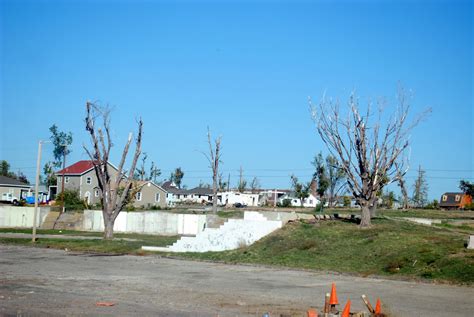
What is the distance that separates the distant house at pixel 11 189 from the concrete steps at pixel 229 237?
57882 millimetres

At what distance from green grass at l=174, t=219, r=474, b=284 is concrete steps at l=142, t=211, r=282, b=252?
752mm

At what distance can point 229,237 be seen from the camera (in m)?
33.7

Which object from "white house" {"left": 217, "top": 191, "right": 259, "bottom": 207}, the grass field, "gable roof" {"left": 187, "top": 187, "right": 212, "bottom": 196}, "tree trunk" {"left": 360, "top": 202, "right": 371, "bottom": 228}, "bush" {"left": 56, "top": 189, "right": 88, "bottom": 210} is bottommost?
the grass field

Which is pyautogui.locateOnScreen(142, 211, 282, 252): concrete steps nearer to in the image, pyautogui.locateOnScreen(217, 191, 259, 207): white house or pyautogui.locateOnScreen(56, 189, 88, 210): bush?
pyautogui.locateOnScreen(56, 189, 88, 210): bush

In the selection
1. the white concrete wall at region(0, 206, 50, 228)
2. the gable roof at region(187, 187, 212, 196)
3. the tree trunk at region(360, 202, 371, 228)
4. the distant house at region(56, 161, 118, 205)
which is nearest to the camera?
the tree trunk at region(360, 202, 371, 228)

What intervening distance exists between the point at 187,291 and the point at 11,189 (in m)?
74.9

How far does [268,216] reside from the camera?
118 feet

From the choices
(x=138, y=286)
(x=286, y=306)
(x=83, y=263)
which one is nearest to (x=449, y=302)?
(x=286, y=306)

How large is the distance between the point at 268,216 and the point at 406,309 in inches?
791

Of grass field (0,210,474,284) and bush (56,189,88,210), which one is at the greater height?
bush (56,189,88,210)

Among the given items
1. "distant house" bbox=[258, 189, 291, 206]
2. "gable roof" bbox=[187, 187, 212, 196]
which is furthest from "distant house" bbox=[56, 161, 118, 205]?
"gable roof" bbox=[187, 187, 212, 196]

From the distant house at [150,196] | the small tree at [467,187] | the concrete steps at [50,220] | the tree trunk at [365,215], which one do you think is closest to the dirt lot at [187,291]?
the tree trunk at [365,215]

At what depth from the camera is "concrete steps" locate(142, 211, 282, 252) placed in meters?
33.4

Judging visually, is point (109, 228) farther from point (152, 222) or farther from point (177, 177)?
point (177, 177)
